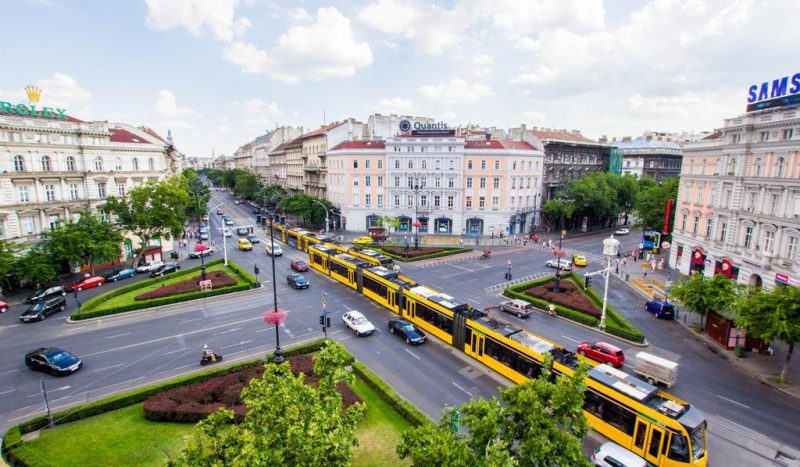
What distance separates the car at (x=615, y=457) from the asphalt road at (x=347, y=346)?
75.6 inches

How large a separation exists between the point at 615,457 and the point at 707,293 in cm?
2023

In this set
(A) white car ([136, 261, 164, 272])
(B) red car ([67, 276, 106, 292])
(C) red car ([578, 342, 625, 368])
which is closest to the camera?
(C) red car ([578, 342, 625, 368])

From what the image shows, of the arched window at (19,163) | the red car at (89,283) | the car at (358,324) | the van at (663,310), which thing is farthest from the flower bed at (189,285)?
the van at (663,310)

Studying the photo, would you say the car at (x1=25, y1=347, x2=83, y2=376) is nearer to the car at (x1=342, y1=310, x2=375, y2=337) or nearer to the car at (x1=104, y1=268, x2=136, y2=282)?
the car at (x1=342, y1=310, x2=375, y2=337)

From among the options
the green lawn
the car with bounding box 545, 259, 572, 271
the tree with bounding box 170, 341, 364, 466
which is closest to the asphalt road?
the green lawn

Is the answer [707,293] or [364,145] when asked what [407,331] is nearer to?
[707,293]

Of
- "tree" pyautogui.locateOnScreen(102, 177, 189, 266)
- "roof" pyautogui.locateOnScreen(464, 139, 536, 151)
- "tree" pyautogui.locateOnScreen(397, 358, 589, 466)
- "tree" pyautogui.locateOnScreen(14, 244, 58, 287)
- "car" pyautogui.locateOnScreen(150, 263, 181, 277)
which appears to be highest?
"roof" pyautogui.locateOnScreen(464, 139, 536, 151)

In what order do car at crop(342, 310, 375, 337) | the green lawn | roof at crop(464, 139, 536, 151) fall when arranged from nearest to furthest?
car at crop(342, 310, 375, 337)
the green lawn
roof at crop(464, 139, 536, 151)

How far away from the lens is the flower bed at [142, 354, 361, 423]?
20.6 meters

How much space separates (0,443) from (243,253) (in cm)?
4377

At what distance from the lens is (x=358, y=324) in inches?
1246

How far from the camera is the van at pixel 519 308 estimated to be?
35.4 meters

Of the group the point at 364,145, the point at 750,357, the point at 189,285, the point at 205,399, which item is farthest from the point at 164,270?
the point at 750,357

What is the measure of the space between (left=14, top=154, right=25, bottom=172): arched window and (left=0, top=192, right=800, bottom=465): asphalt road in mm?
15184
